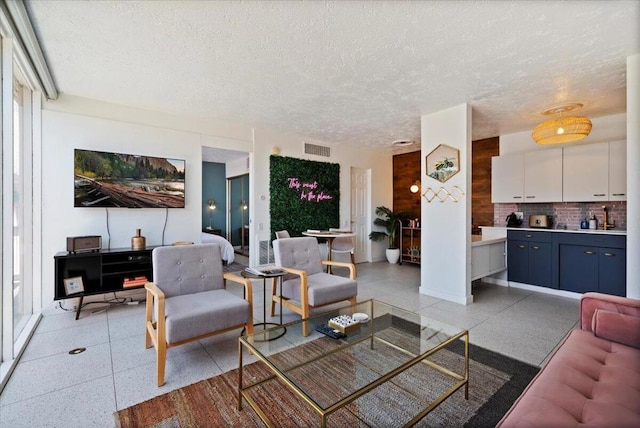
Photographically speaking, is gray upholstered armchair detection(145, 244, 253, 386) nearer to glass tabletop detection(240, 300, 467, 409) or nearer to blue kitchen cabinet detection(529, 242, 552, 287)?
glass tabletop detection(240, 300, 467, 409)

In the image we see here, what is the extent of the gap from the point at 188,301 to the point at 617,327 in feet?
10.00

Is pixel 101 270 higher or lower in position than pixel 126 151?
lower

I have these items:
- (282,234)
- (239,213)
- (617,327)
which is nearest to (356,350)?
(617,327)

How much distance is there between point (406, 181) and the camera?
7.29m

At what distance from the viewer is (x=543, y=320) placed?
132 inches

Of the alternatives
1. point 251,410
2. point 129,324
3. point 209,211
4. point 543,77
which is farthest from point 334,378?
point 209,211

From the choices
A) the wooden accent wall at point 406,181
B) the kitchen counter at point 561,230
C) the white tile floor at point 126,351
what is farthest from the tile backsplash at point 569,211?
the wooden accent wall at point 406,181

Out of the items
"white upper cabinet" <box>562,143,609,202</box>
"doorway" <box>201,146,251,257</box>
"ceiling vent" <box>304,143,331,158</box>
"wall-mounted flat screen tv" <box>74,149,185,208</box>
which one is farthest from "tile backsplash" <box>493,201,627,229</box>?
"doorway" <box>201,146,251,257</box>

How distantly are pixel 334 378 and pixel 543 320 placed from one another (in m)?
2.78

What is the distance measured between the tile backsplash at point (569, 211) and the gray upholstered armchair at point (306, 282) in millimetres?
3712

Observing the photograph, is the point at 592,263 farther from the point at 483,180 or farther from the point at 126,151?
the point at 126,151

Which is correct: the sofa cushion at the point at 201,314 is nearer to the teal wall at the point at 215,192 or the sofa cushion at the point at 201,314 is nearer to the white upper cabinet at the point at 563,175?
the white upper cabinet at the point at 563,175

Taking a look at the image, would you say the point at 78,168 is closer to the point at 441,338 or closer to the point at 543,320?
the point at 441,338

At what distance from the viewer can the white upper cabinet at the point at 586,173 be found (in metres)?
4.12
